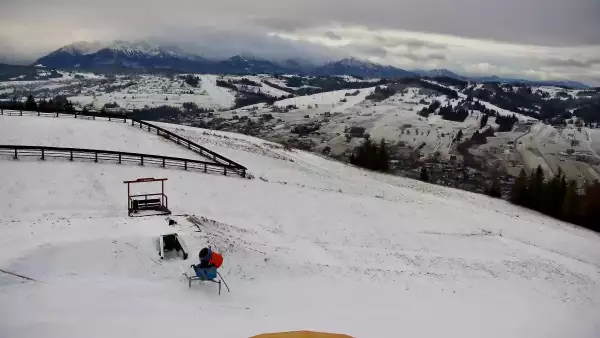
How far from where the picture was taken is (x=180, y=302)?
57.5 feet

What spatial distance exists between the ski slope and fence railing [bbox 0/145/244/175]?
4.27 ft

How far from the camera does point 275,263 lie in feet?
78.9

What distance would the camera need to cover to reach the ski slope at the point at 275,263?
657 inches

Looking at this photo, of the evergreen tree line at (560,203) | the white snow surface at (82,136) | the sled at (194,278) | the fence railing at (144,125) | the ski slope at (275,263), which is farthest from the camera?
the evergreen tree line at (560,203)

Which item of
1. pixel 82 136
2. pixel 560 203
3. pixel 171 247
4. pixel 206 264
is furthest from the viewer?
pixel 560 203

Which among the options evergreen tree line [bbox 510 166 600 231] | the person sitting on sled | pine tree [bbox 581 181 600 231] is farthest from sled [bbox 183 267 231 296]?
pine tree [bbox 581 181 600 231]

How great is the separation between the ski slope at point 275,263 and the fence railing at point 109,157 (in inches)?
51.3

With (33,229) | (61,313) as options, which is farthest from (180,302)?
(33,229)

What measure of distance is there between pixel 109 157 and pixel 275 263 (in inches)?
845

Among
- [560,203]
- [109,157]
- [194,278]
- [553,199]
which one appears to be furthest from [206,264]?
[560,203]

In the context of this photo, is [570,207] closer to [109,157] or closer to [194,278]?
[109,157]

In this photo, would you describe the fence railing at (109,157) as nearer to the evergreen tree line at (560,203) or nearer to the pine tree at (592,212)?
the evergreen tree line at (560,203)

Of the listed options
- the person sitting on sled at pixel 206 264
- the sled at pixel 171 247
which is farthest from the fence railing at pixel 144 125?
the person sitting on sled at pixel 206 264

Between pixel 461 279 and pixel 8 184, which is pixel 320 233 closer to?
pixel 461 279
